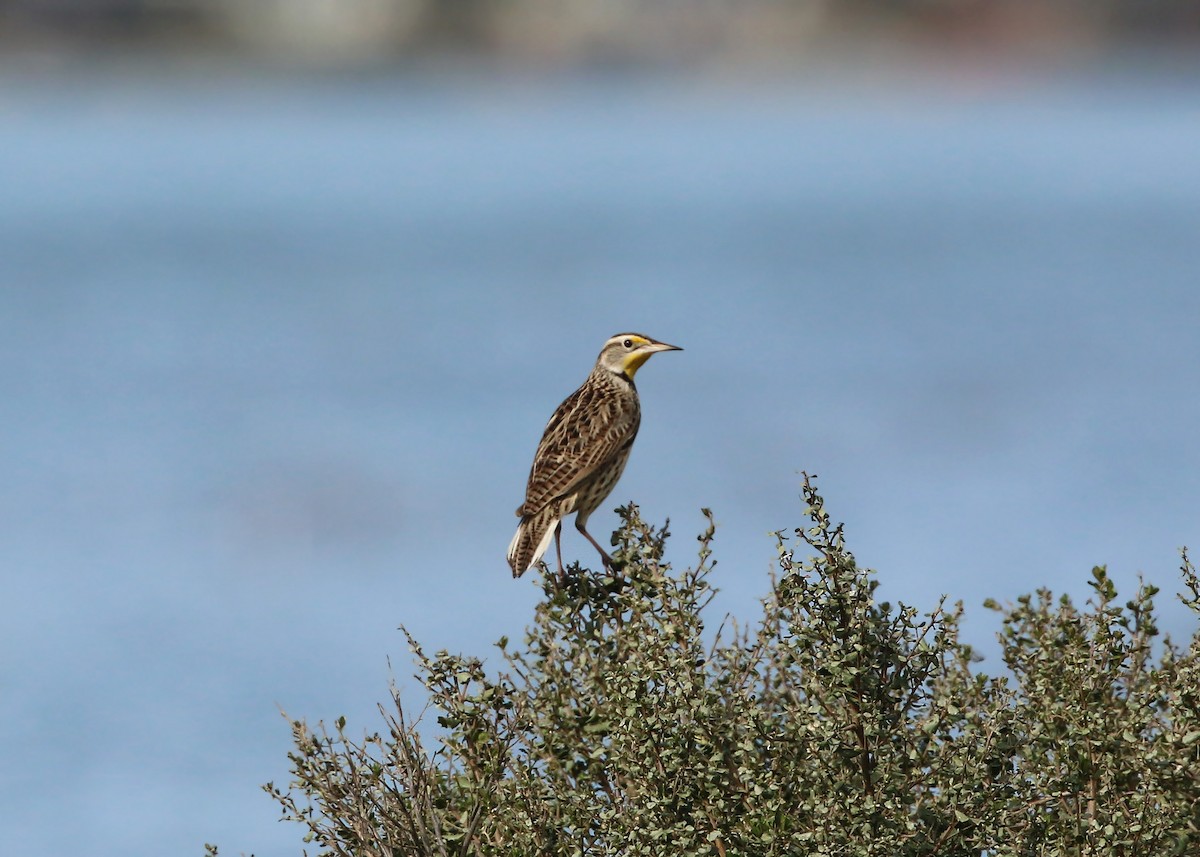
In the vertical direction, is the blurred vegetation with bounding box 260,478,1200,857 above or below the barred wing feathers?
below

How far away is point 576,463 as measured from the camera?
7043 millimetres

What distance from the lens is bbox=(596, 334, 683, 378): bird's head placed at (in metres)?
7.94

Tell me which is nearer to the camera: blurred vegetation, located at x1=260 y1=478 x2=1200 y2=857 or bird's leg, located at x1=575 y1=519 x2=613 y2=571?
blurred vegetation, located at x1=260 y1=478 x2=1200 y2=857

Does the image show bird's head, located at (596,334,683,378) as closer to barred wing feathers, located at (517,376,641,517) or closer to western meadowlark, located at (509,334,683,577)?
western meadowlark, located at (509,334,683,577)

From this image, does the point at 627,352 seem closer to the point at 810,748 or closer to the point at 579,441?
the point at 579,441

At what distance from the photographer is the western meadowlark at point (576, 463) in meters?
6.94

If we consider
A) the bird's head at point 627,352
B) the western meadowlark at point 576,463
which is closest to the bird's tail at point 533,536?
the western meadowlark at point 576,463

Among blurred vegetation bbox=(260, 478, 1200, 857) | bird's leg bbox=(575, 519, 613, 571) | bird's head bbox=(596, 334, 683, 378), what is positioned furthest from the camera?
bird's head bbox=(596, 334, 683, 378)

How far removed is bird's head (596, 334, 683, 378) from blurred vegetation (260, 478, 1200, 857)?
2.59 metres

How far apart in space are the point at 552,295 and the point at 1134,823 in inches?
1937

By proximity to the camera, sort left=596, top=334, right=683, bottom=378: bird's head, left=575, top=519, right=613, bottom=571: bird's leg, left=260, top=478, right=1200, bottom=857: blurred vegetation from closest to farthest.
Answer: left=260, top=478, right=1200, bottom=857: blurred vegetation, left=575, top=519, right=613, bottom=571: bird's leg, left=596, top=334, right=683, bottom=378: bird's head

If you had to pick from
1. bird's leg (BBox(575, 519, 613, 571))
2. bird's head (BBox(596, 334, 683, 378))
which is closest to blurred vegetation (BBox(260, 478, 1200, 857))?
bird's leg (BBox(575, 519, 613, 571))

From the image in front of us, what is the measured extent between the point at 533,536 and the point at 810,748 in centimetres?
258

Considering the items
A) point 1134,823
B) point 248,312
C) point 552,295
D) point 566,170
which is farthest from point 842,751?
point 566,170
